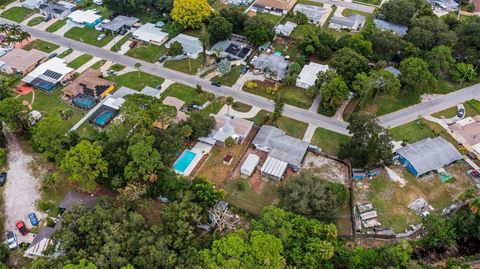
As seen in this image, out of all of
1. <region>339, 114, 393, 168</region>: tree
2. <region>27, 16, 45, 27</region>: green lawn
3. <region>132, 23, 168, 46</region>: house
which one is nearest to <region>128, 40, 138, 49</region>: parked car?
<region>132, 23, 168, 46</region>: house

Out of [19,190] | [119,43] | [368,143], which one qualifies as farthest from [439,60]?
[19,190]

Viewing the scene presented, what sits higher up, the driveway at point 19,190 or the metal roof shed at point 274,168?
the metal roof shed at point 274,168

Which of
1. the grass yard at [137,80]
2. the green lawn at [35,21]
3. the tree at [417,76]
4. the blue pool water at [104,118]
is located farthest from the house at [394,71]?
Result: the green lawn at [35,21]

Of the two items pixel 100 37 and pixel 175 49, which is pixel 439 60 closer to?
pixel 175 49

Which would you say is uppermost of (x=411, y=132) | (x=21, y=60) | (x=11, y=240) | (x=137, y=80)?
(x=411, y=132)

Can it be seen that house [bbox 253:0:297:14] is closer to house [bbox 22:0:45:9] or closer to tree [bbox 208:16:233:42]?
tree [bbox 208:16:233:42]

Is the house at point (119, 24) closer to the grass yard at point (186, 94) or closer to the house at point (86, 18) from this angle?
the house at point (86, 18)

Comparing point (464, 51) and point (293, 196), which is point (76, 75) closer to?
point (293, 196)
